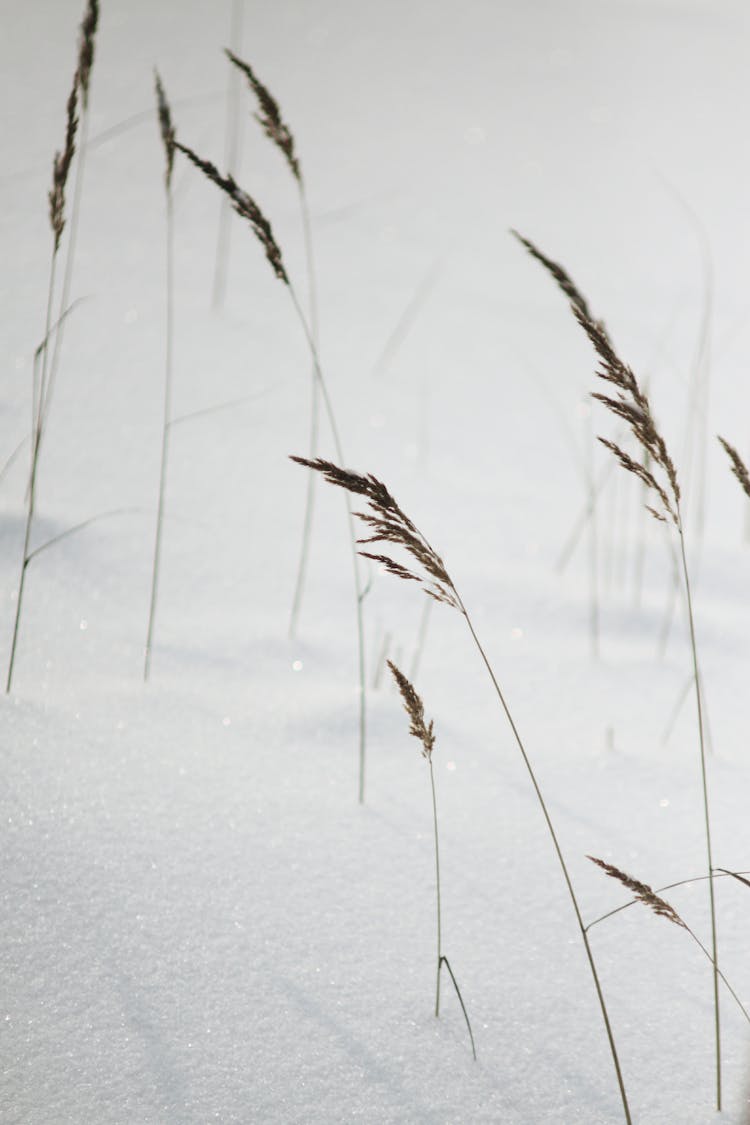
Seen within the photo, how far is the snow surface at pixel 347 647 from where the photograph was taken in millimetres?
837

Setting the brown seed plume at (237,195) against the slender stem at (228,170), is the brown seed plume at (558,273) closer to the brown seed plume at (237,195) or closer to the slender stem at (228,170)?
the brown seed plume at (237,195)

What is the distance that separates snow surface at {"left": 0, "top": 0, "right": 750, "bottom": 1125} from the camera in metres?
0.84

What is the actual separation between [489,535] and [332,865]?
3.80 feet

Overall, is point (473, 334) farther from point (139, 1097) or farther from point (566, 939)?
point (139, 1097)

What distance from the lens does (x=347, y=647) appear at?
1602 mm

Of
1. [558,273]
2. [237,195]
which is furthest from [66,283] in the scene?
[558,273]

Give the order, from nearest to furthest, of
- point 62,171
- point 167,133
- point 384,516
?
point 384,516 < point 62,171 < point 167,133

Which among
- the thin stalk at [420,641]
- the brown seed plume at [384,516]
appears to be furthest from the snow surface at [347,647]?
Answer: the brown seed plume at [384,516]

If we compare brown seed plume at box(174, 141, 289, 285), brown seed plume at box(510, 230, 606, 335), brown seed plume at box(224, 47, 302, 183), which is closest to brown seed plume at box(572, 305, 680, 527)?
brown seed plume at box(510, 230, 606, 335)

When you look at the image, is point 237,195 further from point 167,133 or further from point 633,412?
point 633,412

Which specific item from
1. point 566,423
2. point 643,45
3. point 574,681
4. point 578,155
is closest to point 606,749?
point 574,681

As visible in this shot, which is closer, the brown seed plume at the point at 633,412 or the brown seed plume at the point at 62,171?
the brown seed plume at the point at 633,412

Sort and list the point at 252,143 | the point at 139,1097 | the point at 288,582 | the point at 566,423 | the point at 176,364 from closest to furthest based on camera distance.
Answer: the point at 139,1097, the point at 288,582, the point at 176,364, the point at 566,423, the point at 252,143

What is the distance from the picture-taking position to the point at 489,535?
2096 mm
